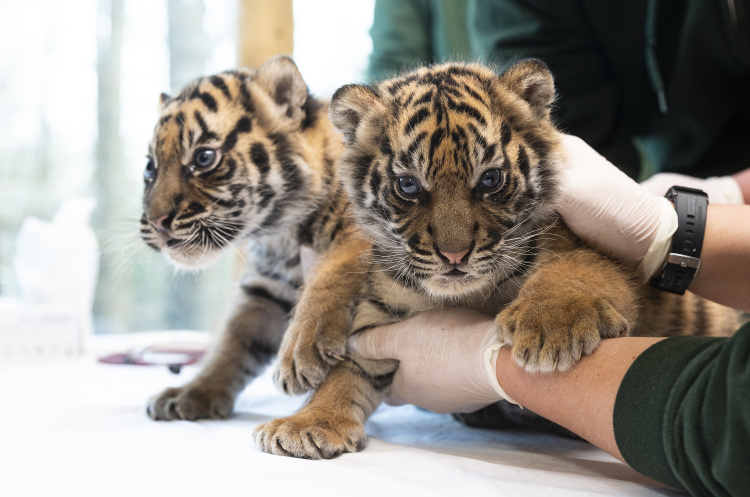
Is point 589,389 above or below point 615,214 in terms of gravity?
below

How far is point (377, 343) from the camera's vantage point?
138 cm

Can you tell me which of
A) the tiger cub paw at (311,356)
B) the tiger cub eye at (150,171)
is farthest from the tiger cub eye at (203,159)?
the tiger cub paw at (311,356)

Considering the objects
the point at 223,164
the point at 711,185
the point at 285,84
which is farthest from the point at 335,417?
the point at 711,185

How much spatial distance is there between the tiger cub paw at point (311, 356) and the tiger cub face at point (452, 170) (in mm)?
184

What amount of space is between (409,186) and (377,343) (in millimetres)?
389

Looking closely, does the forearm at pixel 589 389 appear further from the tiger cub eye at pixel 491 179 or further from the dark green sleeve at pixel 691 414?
the tiger cub eye at pixel 491 179

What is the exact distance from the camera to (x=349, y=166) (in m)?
1.38

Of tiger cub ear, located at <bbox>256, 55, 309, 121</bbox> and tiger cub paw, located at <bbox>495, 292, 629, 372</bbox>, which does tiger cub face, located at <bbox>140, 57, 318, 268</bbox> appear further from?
tiger cub paw, located at <bbox>495, 292, 629, 372</bbox>

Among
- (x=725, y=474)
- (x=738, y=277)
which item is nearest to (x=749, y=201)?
(x=738, y=277)

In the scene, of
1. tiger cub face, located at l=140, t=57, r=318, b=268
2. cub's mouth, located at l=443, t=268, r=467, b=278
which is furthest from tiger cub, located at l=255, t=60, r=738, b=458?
tiger cub face, located at l=140, t=57, r=318, b=268

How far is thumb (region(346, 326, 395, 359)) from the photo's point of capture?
137cm

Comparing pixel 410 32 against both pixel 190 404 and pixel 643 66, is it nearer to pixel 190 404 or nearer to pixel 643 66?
pixel 643 66

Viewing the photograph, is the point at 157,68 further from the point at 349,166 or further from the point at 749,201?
the point at 749,201

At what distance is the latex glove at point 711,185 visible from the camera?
181 centimetres
